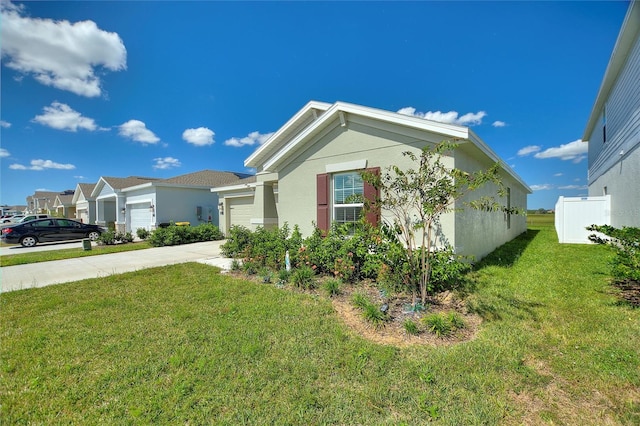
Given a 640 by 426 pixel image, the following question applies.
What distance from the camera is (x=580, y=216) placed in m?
11.8

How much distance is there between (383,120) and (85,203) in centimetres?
3461

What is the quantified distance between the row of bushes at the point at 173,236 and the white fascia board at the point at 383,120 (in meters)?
8.36

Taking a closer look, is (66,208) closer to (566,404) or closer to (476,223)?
(476,223)

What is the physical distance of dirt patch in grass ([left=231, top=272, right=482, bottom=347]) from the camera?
11.6ft

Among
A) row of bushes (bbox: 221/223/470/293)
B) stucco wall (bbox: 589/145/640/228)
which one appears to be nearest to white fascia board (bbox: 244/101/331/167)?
row of bushes (bbox: 221/223/470/293)

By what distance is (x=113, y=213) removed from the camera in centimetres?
2656

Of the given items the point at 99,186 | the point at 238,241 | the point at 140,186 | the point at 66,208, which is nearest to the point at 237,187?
the point at 238,241

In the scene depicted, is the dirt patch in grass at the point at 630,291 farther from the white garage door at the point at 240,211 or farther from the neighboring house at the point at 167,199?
the neighboring house at the point at 167,199

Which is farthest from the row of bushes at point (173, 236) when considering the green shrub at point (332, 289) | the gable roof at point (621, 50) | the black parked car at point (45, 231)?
the gable roof at point (621, 50)

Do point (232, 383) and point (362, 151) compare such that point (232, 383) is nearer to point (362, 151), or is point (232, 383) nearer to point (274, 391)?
point (274, 391)

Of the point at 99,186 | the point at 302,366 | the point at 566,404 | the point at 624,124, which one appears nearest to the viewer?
the point at 566,404

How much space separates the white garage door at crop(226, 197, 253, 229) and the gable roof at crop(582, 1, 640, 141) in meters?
15.0

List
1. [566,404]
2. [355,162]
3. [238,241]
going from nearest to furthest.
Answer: [566,404], [355,162], [238,241]

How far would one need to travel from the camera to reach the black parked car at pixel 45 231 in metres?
14.6
